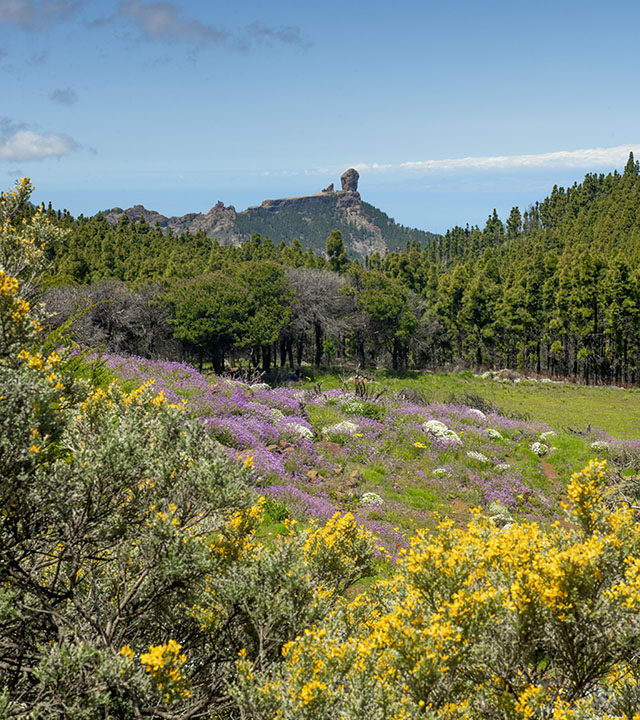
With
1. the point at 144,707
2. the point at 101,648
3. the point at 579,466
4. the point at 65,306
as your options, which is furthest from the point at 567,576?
the point at 65,306

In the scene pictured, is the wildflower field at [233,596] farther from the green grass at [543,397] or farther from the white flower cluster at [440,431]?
the green grass at [543,397]

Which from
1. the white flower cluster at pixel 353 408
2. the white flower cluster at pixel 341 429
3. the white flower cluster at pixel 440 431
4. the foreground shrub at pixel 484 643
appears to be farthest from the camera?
the white flower cluster at pixel 353 408

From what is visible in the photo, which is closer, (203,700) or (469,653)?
(469,653)

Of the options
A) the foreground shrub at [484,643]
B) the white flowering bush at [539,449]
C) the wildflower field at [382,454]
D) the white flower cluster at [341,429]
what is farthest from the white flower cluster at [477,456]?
the foreground shrub at [484,643]

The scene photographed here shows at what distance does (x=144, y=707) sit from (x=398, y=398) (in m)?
27.8

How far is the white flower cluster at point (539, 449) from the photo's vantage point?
22.8m

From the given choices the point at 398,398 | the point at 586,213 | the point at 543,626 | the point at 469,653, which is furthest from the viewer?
the point at 586,213

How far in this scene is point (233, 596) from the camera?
5023 mm

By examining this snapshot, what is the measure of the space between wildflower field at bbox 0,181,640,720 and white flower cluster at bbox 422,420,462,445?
16635mm

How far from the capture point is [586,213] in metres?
117

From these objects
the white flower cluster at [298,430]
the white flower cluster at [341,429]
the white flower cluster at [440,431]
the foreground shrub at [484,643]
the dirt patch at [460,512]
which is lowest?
the dirt patch at [460,512]

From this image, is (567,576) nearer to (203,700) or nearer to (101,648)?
(203,700)

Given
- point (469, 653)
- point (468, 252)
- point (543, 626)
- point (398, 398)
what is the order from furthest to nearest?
1. point (468, 252)
2. point (398, 398)
3. point (543, 626)
4. point (469, 653)

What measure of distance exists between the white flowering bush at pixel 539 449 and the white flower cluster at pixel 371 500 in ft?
34.3
